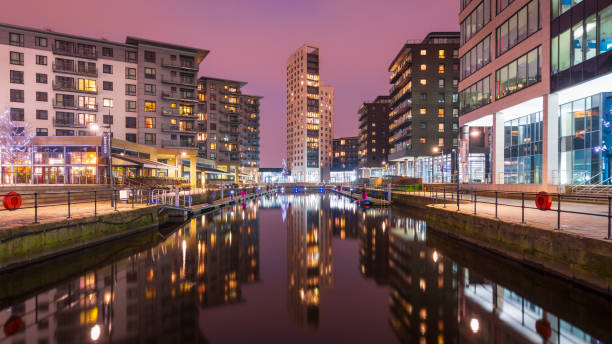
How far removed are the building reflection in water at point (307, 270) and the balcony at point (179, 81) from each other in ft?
145

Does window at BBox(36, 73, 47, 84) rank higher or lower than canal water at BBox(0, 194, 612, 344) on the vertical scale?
higher

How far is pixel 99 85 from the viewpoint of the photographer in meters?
49.3

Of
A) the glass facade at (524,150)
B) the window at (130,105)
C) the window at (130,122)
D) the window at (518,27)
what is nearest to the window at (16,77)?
the window at (130,105)

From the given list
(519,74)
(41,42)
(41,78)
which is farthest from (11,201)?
(41,42)

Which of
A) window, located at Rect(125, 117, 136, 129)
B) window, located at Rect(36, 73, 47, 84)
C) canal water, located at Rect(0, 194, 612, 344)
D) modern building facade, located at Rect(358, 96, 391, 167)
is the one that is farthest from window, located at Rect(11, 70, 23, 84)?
modern building facade, located at Rect(358, 96, 391, 167)

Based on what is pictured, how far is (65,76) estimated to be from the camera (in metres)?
47.9

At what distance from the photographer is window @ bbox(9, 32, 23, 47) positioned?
45281 mm

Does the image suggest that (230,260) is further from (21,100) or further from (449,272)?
(21,100)

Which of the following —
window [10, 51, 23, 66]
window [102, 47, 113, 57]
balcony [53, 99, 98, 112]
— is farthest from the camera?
window [102, 47, 113, 57]

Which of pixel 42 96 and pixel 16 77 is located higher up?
pixel 16 77

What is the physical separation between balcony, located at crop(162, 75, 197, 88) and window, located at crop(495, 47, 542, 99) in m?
47.9

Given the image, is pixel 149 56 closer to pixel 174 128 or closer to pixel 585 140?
pixel 174 128

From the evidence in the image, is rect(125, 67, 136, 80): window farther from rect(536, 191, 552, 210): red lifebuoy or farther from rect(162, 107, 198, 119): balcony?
rect(536, 191, 552, 210): red lifebuoy

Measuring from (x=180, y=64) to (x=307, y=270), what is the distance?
53.6 metres
